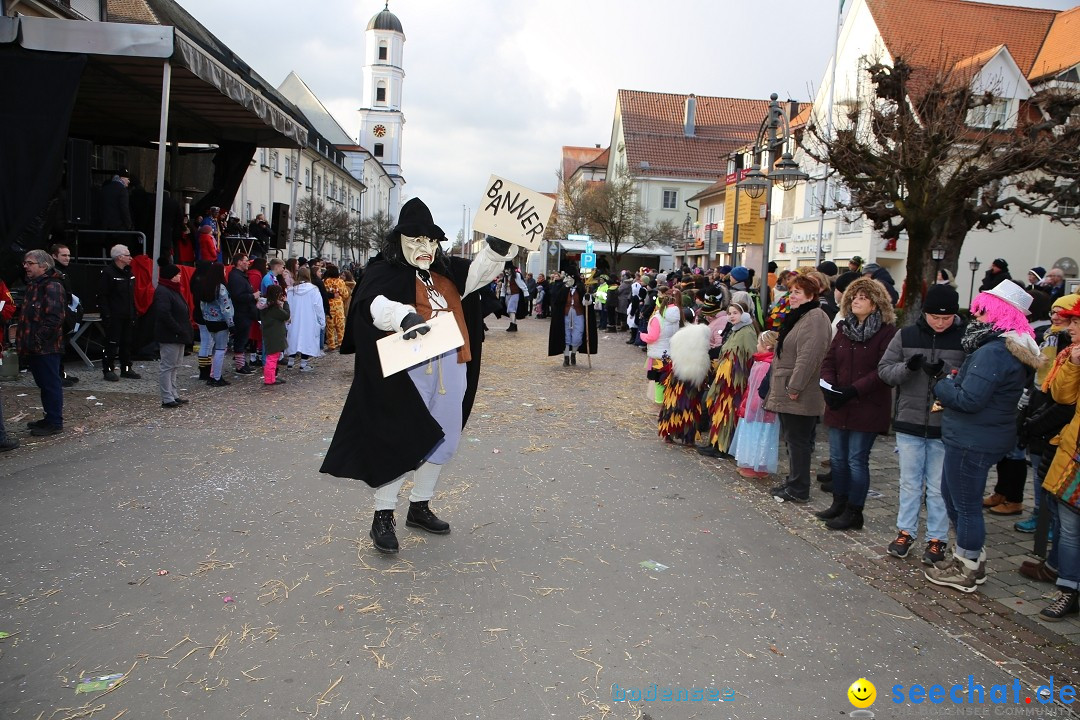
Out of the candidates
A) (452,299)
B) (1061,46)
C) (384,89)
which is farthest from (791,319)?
(384,89)

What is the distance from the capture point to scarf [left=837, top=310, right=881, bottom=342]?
550 cm

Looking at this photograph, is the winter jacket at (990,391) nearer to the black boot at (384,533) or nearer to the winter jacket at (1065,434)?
the winter jacket at (1065,434)

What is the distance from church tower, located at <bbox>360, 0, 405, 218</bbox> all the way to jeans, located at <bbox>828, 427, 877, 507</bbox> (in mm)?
88580

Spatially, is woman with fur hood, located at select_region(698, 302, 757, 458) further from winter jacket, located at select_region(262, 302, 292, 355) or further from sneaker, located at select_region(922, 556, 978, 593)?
Answer: winter jacket, located at select_region(262, 302, 292, 355)

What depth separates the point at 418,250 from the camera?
4.84m

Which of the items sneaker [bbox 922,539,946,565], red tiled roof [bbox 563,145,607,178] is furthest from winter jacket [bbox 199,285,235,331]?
red tiled roof [bbox 563,145,607,178]

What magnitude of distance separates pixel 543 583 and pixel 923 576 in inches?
94.8

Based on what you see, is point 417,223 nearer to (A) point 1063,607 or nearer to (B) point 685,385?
(B) point 685,385

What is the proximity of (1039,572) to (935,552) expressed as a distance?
25.1 inches

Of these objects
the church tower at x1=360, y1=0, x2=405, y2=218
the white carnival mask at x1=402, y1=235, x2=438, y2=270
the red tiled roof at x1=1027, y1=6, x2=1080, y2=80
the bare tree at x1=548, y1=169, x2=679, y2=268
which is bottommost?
the white carnival mask at x1=402, y1=235, x2=438, y2=270

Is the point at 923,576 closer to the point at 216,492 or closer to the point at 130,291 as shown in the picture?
the point at 216,492

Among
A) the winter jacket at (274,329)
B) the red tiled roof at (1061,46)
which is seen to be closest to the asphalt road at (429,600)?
the winter jacket at (274,329)

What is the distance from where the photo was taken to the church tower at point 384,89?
3440 inches

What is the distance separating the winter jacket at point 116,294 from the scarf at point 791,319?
898 cm
